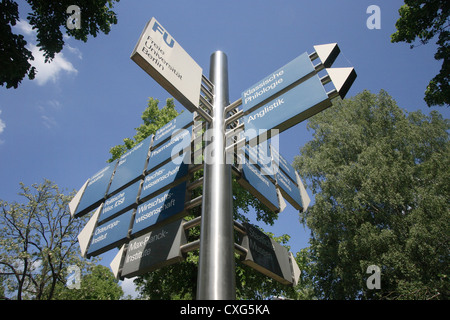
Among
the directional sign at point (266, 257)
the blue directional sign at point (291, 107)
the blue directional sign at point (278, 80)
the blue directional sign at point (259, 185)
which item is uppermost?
the blue directional sign at point (278, 80)

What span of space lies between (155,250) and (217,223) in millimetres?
1267

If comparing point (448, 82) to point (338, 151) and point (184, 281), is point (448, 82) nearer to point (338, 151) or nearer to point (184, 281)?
point (338, 151)

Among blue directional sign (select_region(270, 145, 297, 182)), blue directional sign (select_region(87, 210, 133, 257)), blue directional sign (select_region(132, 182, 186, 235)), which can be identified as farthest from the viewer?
blue directional sign (select_region(270, 145, 297, 182))

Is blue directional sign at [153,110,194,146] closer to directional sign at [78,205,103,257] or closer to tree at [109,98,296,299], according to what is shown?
directional sign at [78,205,103,257]

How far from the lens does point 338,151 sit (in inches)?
750

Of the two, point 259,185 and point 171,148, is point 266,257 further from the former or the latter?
point 171,148

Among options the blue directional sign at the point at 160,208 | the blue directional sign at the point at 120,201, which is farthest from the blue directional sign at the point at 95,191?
the blue directional sign at the point at 160,208

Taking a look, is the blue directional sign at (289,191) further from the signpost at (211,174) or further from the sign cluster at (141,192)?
the sign cluster at (141,192)

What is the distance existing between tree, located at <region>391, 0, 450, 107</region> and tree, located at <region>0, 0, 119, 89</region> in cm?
1003

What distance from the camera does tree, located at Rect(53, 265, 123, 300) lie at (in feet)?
60.3

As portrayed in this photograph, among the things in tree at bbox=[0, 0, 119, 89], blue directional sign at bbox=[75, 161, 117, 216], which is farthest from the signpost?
tree at bbox=[0, 0, 119, 89]

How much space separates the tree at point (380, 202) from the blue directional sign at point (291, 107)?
40.0 ft

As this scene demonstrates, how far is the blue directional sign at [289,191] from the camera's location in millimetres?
4992

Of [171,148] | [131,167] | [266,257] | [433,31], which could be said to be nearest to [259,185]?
[266,257]
